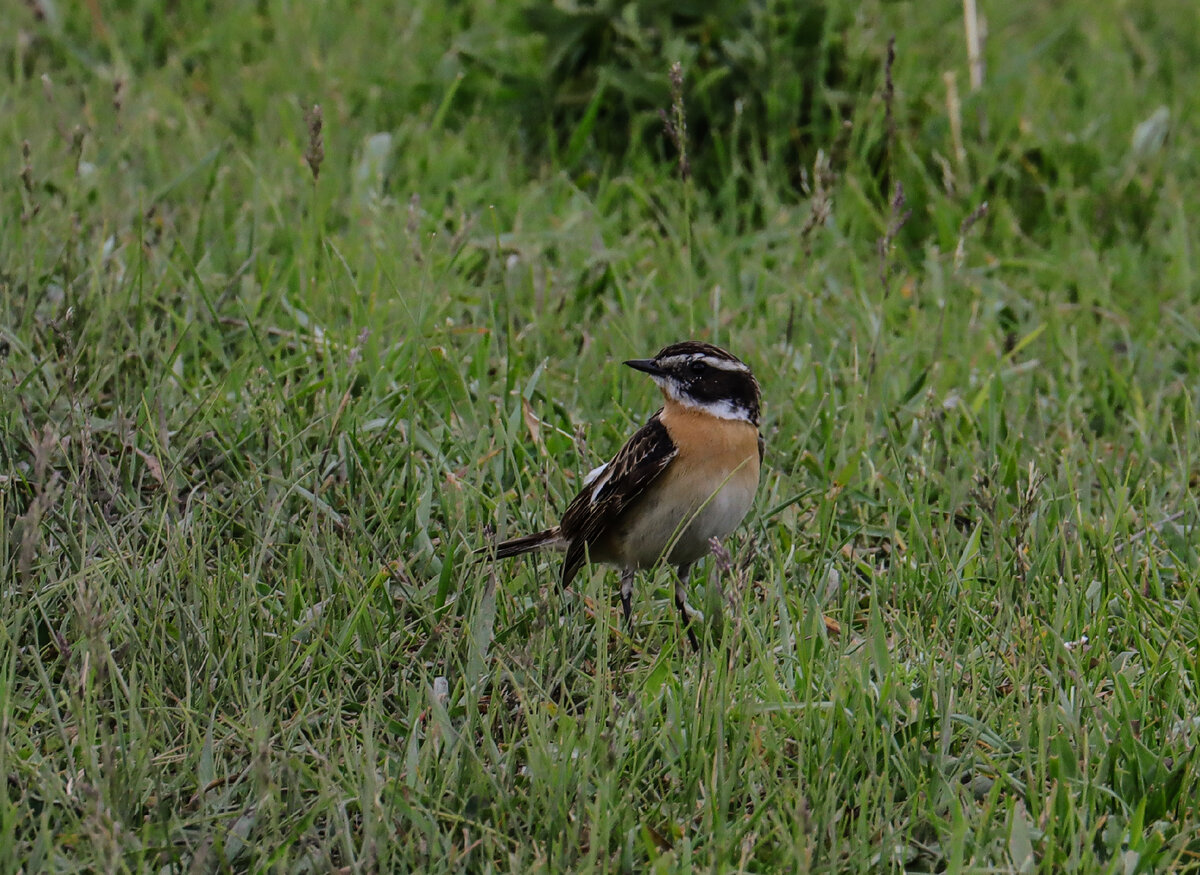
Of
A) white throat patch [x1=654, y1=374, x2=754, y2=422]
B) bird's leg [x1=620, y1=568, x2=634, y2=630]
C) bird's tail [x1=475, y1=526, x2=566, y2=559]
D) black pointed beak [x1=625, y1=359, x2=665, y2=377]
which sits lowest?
bird's leg [x1=620, y1=568, x2=634, y2=630]

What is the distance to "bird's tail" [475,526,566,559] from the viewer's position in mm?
5230

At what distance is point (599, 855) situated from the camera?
3.89 metres

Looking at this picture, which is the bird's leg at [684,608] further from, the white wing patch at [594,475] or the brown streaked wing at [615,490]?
the white wing patch at [594,475]

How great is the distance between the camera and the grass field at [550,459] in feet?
13.2

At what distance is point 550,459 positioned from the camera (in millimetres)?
5840

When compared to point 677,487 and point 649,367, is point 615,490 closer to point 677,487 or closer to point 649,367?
point 677,487

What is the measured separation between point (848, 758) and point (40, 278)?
13.9 ft

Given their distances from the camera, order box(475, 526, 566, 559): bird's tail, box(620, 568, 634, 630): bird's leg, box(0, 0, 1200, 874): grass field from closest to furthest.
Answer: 1. box(0, 0, 1200, 874): grass field
2. box(620, 568, 634, 630): bird's leg
3. box(475, 526, 566, 559): bird's tail

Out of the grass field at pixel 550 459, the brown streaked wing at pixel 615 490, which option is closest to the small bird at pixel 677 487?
the brown streaked wing at pixel 615 490

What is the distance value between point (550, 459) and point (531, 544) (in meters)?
0.67

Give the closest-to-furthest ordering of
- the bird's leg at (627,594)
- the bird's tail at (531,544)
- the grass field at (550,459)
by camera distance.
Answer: the grass field at (550,459) → the bird's leg at (627,594) → the bird's tail at (531,544)

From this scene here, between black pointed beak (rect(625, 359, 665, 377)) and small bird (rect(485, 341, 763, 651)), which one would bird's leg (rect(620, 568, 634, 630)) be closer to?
small bird (rect(485, 341, 763, 651))

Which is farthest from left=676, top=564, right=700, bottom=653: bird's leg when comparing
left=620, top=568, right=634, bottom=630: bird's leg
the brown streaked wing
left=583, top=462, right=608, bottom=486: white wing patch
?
left=583, top=462, right=608, bottom=486: white wing patch

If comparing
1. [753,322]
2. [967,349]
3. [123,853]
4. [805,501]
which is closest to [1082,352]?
[967,349]
